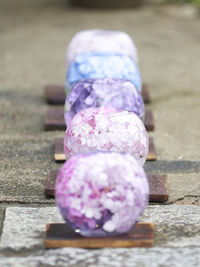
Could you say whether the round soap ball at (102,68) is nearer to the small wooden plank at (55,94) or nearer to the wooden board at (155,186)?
the small wooden plank at (55,94)

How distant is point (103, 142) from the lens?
127 inches

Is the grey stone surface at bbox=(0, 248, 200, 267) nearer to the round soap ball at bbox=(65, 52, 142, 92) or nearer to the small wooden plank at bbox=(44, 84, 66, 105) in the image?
the round soap ball at bbox=(65, 52, 142, 92)

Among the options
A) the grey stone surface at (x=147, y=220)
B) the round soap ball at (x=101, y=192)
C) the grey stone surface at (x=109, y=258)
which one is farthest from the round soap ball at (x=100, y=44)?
the grey stone surface at (x=109, y=258)

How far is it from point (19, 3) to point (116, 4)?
4.14 ft

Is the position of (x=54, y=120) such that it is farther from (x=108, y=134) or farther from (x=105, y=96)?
(x=108, y=134)

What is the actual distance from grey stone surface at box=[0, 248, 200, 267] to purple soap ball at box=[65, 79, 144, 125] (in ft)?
4.23

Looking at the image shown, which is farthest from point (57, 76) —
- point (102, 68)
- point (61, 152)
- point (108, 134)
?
point (108, 134)

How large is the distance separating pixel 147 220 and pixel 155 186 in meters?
0.45

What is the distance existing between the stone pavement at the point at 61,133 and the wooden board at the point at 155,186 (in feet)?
0.18

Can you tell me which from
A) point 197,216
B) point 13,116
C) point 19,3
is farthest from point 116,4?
point 197,216

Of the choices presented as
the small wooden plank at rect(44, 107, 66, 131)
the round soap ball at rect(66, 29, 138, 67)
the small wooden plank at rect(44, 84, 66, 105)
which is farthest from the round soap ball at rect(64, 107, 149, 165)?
the small wooden plank at rect(44, 84, 66, 105)

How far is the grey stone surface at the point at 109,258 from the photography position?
2.60 m

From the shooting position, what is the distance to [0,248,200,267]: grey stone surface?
2.60 meters

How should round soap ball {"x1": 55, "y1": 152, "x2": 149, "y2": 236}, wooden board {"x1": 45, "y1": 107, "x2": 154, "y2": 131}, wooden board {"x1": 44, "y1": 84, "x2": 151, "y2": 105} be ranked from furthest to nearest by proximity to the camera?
wooden board {"x1": 44, "y1": 84, "x2": 151, "y2": 105}, wooden board {"x1": 45, "y1": 107, "x2": 154, "y2": 131}, round soap ball {"x1": 55, "y1": 152, "x2": 149, "y2": 236}
